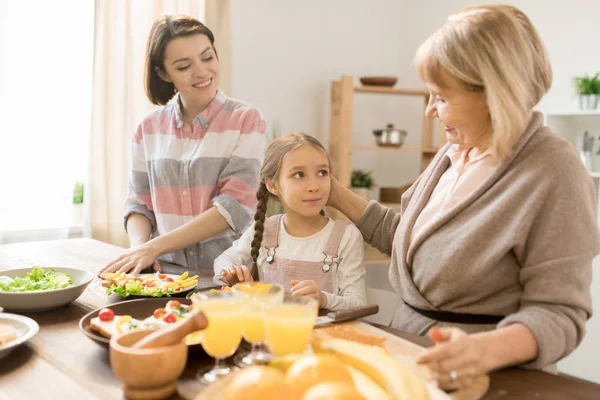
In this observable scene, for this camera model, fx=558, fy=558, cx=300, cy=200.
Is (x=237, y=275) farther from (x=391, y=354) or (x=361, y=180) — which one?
(x=361, y=180)

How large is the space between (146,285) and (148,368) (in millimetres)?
665

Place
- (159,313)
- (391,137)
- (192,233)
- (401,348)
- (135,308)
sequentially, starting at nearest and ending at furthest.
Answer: (401,348) → (159,313) → (135,308) → (192,233) → (391,137)

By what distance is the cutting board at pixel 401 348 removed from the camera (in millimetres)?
908

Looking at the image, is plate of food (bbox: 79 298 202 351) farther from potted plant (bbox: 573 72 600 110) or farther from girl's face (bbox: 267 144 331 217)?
potted plant (bbox: 573 72 600 110)

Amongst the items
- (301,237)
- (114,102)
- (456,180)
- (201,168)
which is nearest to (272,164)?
(301,237)

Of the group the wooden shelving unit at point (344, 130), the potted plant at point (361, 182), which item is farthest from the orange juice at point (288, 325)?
the potted plant at point (361, 182)

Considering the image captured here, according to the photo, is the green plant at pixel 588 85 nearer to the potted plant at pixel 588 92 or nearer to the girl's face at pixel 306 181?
the potted plant at pixel 588 92

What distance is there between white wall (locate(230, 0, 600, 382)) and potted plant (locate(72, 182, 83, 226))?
4.50ft

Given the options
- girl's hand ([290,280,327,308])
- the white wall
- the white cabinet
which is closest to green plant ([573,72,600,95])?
the white cabinet

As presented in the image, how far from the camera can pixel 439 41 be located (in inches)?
47.3

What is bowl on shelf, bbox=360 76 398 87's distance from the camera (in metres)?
4.36

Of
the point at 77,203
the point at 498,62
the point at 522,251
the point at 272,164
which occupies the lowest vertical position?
the point at 77,203

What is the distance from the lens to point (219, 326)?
38.0 inches

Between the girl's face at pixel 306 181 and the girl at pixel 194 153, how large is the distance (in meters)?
0.35
